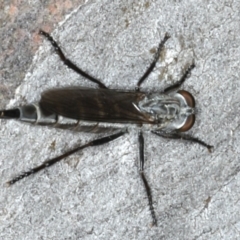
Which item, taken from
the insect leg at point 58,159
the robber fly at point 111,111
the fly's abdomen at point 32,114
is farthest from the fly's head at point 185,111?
the fly's abdomen at point 32,114

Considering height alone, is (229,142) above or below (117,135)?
below

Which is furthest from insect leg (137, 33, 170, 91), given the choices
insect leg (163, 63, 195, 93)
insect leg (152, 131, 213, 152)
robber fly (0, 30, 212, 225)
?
insect leg (152, 131, 213, 152)

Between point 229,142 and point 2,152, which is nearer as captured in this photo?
point 2,152

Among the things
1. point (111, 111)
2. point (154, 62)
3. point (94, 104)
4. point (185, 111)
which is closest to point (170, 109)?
point (185, 111)

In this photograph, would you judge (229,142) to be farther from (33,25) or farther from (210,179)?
(33,25)

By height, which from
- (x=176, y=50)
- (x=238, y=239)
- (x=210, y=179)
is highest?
(x=176, y=50)

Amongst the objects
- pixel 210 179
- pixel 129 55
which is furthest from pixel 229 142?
pixel 129 55

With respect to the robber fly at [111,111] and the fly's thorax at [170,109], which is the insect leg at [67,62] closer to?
the robber fly at [111,111]
